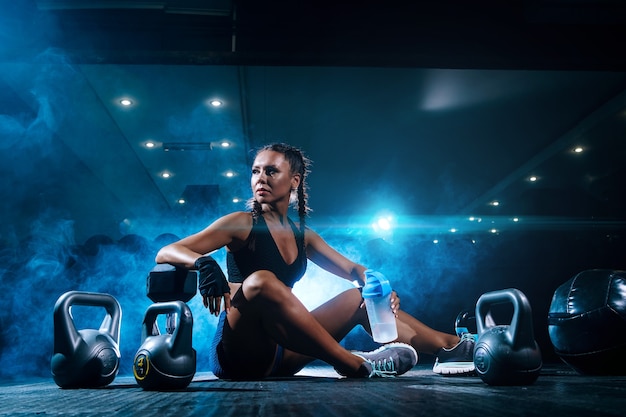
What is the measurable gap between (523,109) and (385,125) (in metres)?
1.80

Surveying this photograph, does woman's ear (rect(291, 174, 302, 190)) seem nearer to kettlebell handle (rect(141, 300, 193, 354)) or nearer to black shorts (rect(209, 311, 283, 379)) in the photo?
black shorts (rect(209, 311, 283, 379))

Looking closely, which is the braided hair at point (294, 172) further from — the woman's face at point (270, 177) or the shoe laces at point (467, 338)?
the shoe laces at point (467, 338)

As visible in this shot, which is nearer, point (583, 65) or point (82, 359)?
point (82, 359)

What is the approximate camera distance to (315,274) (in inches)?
193

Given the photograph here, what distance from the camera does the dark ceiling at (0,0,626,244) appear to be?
3.41m

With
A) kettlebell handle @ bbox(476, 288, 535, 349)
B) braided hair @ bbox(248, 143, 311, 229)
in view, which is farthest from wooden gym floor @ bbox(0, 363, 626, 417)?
braided hair @ bbox(248, 143, 311, 229)

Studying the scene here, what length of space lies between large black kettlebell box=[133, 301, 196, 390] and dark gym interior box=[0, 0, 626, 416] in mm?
83

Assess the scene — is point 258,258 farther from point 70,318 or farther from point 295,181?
point 70,318

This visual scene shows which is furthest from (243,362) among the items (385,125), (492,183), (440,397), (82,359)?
(492,183)

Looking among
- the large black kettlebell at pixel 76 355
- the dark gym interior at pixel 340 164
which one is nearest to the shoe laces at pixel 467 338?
the dark gym interior at pixel 340 164

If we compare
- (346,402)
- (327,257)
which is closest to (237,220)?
(327,257)

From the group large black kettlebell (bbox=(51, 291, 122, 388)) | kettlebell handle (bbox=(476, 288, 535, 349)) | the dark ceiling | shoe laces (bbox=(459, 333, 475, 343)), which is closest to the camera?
kettlebell handle (bbox=(476, 288, 535, 349))

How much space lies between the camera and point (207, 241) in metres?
2.24

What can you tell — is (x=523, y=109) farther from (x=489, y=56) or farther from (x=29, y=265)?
(x=29, y=265)
